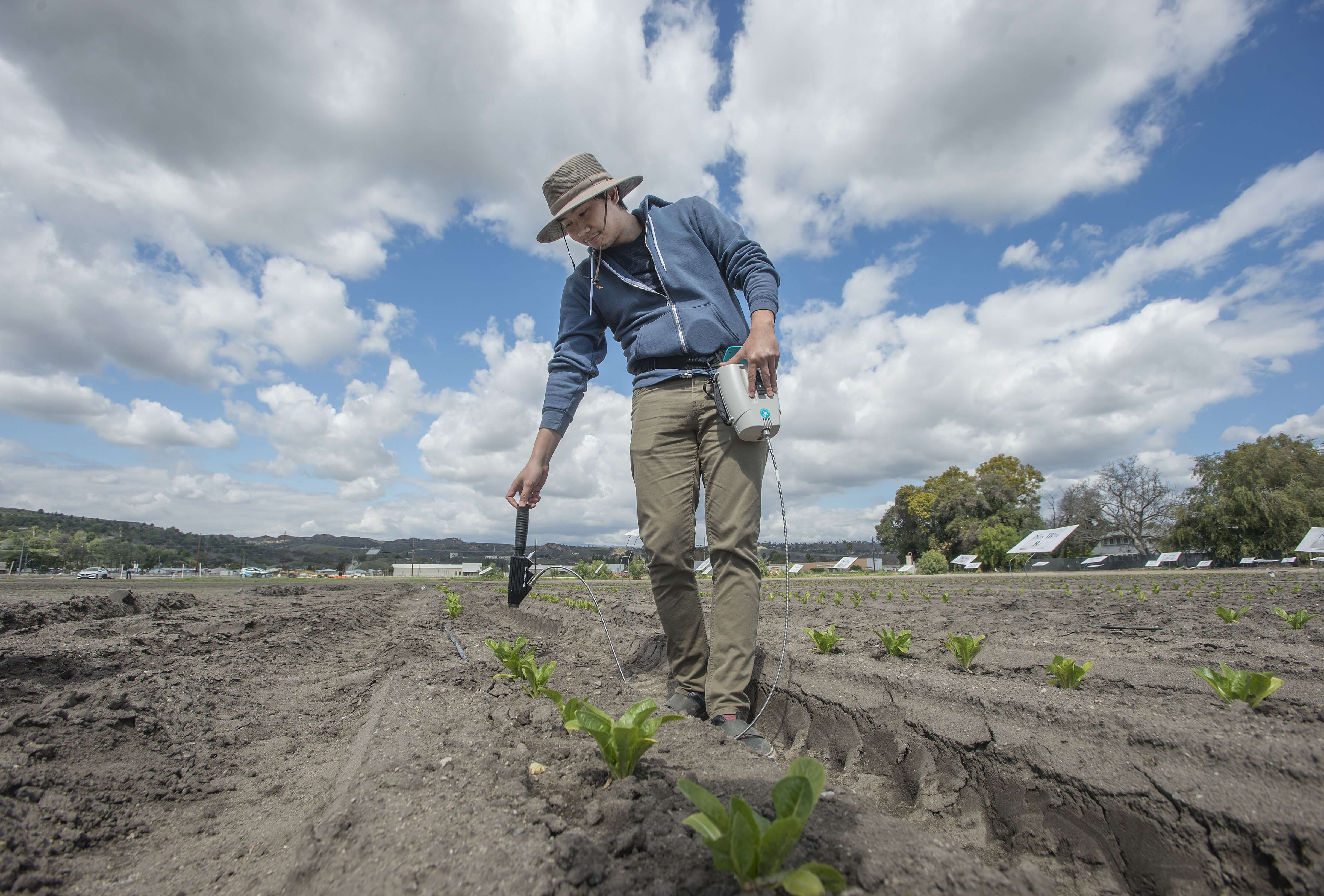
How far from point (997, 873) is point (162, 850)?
209cm

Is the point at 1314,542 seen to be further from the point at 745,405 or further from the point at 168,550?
the point at 168,550

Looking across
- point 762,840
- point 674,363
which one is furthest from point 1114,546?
point 762,840

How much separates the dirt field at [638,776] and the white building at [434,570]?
47.1m

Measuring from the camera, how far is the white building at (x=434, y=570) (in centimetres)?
5253

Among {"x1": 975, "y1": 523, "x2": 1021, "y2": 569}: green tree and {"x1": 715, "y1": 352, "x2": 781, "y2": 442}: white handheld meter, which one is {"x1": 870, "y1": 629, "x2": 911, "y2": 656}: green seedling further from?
{"x1": 975, "y1": 523, "x2": 1021, "y2": 569}: green tree

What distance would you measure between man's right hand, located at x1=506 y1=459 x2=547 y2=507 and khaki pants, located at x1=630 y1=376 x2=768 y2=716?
0.54m

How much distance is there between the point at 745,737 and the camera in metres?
2.22

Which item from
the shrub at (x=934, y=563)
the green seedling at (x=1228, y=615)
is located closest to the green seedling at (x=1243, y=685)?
the green seedling at (x=1228, y=615)

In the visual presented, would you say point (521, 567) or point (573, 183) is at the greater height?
point (573, 183)

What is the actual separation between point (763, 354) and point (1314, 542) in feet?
84.2

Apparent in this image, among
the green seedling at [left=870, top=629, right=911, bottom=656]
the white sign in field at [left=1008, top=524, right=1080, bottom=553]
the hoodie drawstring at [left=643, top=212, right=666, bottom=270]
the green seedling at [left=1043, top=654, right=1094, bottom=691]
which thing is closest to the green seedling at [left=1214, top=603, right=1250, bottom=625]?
the green seedling at [left=870, top=629, right=911, bottom=656]

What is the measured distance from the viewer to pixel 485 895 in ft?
3.55

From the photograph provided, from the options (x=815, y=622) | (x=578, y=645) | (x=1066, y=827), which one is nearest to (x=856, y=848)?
(x=1066, y=827)

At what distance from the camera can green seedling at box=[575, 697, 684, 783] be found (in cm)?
159
